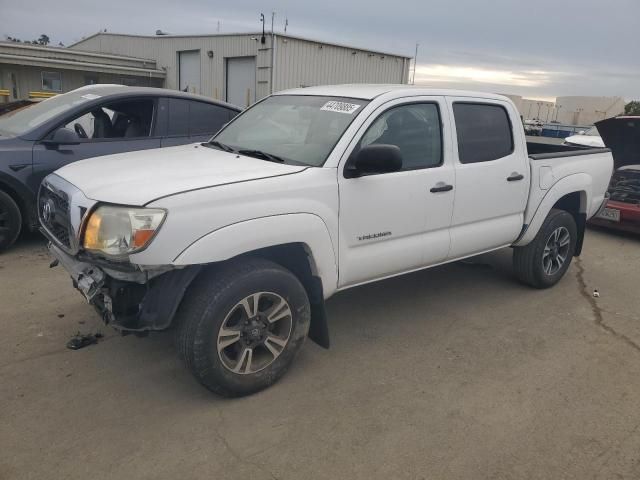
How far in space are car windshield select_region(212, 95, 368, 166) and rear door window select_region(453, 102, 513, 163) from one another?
0.95 meters

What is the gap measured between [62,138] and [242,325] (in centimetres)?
351

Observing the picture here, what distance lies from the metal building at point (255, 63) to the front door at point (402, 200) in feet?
53.5

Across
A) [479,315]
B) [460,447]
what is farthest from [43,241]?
[460,447]

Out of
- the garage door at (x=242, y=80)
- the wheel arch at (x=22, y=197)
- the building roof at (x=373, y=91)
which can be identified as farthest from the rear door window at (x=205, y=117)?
the garage door at (x=242, y=80)

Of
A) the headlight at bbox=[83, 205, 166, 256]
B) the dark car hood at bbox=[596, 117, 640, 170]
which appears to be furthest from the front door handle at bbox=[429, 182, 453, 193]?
the dark car hood at bbox=[596, 117, 640, 170]

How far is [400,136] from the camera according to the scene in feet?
Answer: 12.4

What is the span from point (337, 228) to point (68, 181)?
5.45 feet

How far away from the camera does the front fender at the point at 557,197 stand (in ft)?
15.8

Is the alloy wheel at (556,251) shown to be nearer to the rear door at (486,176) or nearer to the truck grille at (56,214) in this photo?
the rear door at (486,176)

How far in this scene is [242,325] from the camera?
3.08m

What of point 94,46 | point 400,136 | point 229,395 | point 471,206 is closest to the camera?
point 229,395

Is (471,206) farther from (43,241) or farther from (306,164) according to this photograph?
(43,241)

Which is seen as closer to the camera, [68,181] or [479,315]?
[68,181]

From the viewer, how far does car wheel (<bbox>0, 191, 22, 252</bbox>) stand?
5238mm
